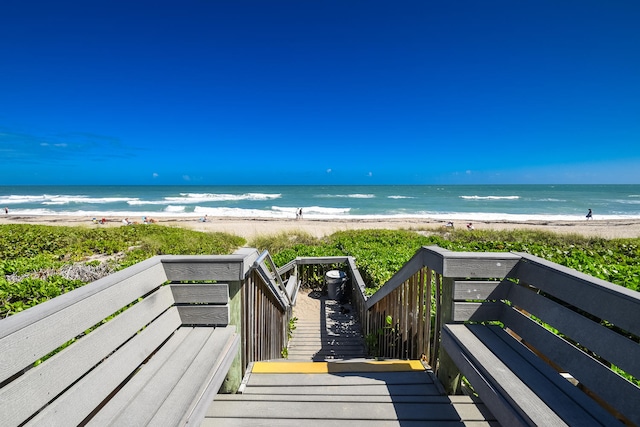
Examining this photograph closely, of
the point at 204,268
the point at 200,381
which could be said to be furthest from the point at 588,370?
the point at 204,268

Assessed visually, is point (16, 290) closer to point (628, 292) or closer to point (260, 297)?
point (260, 297)

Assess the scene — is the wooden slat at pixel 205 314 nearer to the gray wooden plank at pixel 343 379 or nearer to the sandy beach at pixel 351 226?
the gray wooden plank at pixel 343 379

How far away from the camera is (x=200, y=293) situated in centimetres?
235

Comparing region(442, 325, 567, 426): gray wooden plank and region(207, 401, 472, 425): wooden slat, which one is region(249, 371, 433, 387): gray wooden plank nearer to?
region(207, 401, 472, 425): wooden slat

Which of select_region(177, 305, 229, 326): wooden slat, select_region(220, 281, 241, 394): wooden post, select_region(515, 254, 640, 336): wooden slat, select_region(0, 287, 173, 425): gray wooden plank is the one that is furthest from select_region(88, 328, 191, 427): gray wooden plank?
select_region(515, 254, 640, 336): wooden slat

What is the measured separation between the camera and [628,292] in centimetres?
152

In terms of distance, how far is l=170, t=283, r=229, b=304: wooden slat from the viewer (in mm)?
2342

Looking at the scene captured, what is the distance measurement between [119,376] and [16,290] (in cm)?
270

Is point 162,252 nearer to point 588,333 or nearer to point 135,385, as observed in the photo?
point 135,385

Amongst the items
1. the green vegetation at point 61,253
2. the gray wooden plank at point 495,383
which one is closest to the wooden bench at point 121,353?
the gray wooden plank at point 495,383

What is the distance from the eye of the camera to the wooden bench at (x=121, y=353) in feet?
3.90

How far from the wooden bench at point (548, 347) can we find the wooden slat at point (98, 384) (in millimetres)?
1961

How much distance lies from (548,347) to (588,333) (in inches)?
12.8

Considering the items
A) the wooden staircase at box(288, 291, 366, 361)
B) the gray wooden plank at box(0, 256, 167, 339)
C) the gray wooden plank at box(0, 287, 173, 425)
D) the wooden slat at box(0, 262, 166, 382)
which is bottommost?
the wooden staircase at box(288, 291, 366, 361)
